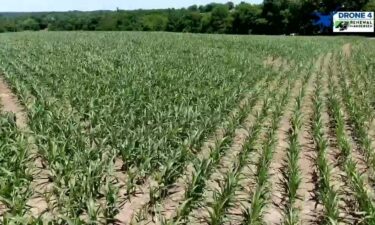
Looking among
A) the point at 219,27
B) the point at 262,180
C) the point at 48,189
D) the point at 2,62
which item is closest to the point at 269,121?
the point at 262,180

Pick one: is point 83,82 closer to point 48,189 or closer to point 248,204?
point 48,189

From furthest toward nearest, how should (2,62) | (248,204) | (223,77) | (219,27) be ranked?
(219,27)
(2,62)
(223,77)
(248,204)

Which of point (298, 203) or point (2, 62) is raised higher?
point (2, 62)

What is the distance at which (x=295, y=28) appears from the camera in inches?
2911

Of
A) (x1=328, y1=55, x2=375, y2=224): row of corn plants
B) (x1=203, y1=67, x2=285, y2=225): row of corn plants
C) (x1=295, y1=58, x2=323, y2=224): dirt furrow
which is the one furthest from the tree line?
(x1=203, y1=67, x2=285, y2=225): row of corn plants

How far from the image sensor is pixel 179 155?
769 centimetres

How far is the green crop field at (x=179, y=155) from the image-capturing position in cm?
604

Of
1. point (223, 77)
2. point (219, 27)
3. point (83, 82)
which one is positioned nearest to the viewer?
point (83, 82)

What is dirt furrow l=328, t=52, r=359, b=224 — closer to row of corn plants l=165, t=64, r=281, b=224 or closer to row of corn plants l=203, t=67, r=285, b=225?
row of corn plants l=203, t=67, r=285, b=225

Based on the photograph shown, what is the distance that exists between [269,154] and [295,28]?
69334mm

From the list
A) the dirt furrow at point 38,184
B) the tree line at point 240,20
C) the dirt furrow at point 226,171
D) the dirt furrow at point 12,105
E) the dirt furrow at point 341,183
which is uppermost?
the tree line at point 240,20

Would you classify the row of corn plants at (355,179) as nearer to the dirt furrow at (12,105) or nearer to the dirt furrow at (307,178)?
the dirt furrow at (307,178)

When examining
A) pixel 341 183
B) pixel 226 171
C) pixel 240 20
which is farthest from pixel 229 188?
pixel 240 20

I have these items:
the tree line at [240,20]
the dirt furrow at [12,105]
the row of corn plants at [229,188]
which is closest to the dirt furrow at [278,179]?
the row of corn plants at [229,188]
